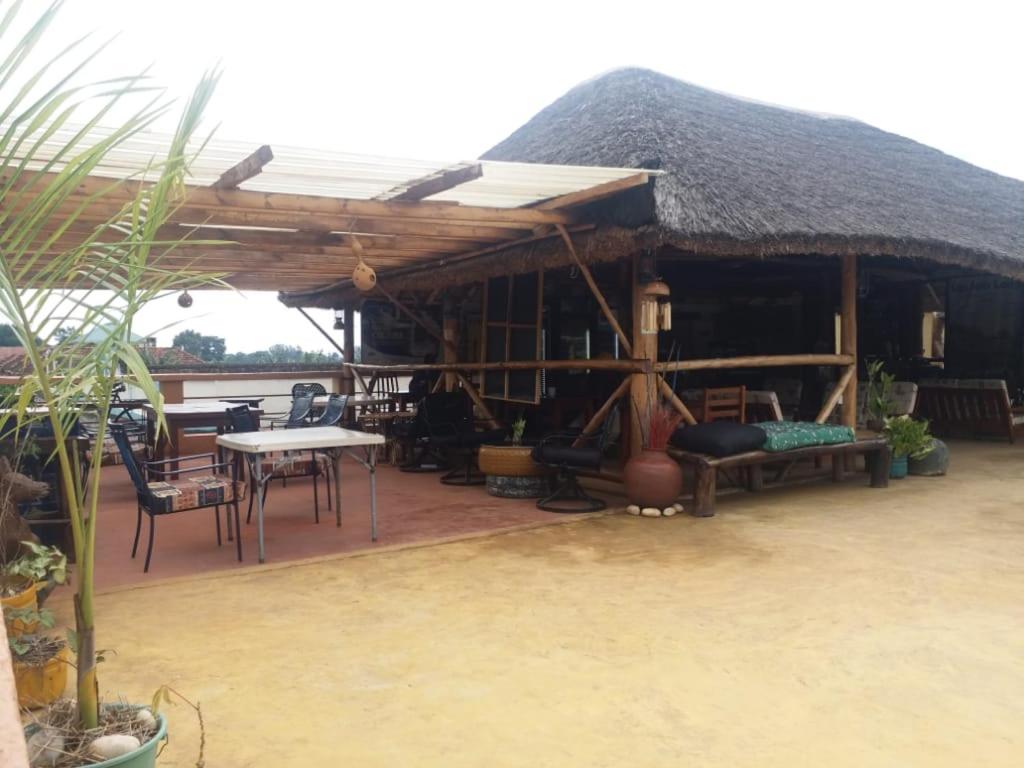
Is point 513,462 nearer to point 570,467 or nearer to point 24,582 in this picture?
point 570,467

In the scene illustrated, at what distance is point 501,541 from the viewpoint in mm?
5102

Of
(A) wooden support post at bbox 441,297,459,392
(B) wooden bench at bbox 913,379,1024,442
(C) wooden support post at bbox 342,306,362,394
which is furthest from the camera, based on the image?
(C) wooden support post at bbox 342,306,362,394

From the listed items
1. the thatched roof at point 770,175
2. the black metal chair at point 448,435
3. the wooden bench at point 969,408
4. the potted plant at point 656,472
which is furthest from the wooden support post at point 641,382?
the wooden bench at point 969,408

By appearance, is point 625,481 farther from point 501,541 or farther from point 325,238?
point 325,238

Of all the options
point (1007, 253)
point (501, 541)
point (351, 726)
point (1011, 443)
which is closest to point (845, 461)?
point (1007, 253)

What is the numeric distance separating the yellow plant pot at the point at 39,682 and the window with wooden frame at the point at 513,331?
535 cm

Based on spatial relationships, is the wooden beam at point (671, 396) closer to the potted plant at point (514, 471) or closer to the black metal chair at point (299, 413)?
the potted plant at point (514, 471)

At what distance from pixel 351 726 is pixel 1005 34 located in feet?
95.9

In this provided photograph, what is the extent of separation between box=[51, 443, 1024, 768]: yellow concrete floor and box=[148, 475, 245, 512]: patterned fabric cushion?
0.44m

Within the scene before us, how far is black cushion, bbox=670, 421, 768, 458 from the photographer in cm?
588

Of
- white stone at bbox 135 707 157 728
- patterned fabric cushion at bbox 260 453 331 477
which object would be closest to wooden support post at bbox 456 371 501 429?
patterned fabric cushion at bbox 260 453 331 477

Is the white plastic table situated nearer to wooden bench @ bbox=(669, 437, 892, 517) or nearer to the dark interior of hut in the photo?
wooden bench @ bbox=(669, 437, 892, 517)

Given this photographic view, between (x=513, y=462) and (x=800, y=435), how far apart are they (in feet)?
7.44

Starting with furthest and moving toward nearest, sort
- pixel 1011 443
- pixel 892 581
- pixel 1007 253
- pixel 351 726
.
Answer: pixel 1011 443 → pixel 1007 253 → pixel 892 581 → pixel 351 726
